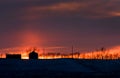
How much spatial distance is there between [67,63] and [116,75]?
7.75 metres

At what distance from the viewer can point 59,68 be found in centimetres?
9988

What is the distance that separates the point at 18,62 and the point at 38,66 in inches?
125

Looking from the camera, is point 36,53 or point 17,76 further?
point 36,53

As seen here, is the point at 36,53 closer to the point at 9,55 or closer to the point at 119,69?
the point at 9,55

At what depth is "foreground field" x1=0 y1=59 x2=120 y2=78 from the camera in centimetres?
9488

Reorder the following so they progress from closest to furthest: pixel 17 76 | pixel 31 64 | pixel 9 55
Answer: pixel 17 76, pixel 31 64, pixel 9 55

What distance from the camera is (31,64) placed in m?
100

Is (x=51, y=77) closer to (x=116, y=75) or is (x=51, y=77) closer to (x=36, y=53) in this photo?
(x=116, y=75)

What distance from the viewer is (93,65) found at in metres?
104

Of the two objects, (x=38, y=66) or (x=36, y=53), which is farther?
(x=36, y=53)

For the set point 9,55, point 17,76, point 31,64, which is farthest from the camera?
point 9,55

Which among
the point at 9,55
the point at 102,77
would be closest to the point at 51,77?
the point at 102,77

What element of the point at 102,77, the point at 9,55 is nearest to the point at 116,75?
the point at 102,77

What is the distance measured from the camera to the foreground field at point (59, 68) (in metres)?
94.9
